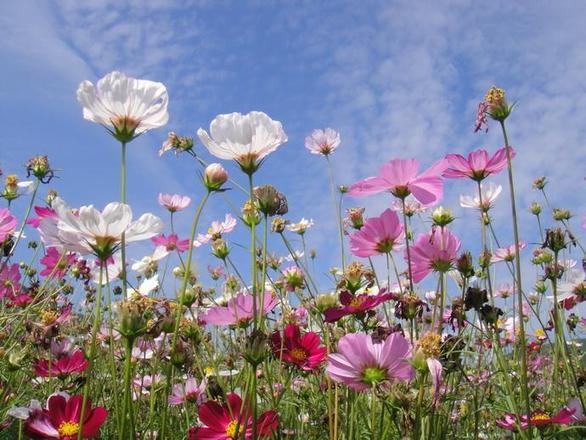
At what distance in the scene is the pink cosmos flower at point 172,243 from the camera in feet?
6.28

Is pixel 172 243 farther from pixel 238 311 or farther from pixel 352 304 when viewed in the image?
pixel 352 304

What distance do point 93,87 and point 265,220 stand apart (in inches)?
12.9

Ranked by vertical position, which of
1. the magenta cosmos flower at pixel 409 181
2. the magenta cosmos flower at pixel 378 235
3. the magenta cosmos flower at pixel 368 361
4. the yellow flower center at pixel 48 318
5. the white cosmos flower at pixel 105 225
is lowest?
the magenta cosmos flower at pixel 368 361

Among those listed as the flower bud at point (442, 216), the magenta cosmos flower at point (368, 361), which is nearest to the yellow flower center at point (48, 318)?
the magenta cosmos flower at point (368, 361)

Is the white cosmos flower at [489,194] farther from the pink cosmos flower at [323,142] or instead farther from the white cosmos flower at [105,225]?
the white cosmos flower at [105,225]

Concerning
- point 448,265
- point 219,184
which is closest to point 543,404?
point 448,265

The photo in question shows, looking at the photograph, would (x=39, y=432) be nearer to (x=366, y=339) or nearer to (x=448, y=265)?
(x=366, y=339)

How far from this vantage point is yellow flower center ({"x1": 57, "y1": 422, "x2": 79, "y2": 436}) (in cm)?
95

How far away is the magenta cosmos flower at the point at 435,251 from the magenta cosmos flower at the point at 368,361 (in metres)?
0.28

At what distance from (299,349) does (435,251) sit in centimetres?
35

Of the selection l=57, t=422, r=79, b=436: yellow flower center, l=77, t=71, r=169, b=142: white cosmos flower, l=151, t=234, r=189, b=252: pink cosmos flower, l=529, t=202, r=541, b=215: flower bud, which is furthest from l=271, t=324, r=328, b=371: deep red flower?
l=529, t=202, r=541, b=215: flower bud

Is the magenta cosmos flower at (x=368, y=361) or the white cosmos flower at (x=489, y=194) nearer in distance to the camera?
the magenta cosmos flower at (x=368, y=361)

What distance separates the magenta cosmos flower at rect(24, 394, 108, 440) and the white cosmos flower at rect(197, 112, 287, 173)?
45 centimetres

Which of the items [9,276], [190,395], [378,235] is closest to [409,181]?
[378,235]
